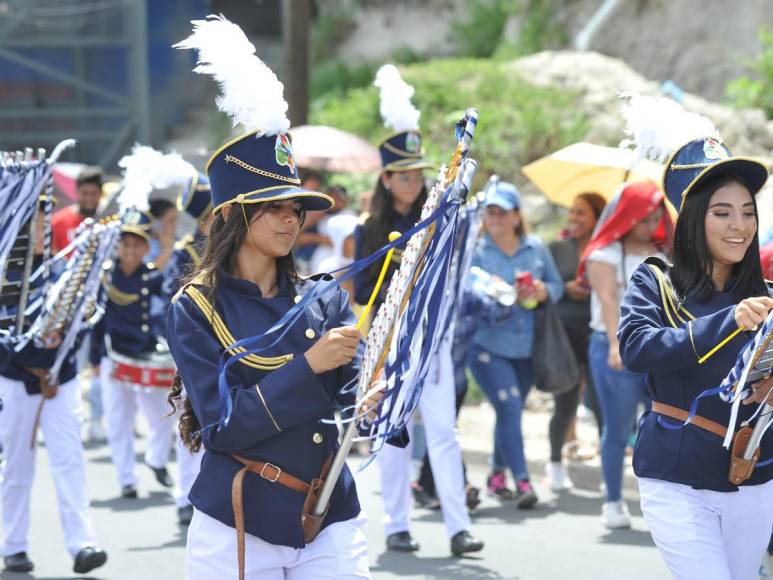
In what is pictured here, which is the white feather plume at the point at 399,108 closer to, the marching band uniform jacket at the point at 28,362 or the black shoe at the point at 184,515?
the marching band uniform jacket at the point at 28,362

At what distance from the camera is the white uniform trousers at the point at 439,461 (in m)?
7.41

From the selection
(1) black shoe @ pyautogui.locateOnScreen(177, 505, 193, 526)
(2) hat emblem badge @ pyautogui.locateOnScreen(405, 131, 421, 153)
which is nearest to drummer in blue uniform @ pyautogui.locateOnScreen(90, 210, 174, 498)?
(1) black shoe @ pyautogui.locateOnScreen(177, 505, 193, 526)

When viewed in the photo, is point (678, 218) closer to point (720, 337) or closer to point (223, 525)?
point (720, 337)

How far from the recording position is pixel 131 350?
32.0 ft

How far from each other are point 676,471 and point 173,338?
5.32 feet

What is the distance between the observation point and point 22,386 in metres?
7.12

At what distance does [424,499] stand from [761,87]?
26.1ft

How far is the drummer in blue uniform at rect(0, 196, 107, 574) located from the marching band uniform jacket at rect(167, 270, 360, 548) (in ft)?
10.3

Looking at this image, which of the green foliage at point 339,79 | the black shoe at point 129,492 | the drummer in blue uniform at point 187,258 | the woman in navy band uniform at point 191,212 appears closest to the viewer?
the drummer in blue uniform at point 187,258

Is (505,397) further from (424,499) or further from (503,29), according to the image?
(503,29)

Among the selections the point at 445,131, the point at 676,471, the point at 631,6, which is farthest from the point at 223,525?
the point at 631,6

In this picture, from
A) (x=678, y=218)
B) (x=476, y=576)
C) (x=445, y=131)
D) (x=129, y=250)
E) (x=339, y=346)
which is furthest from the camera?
(x=445, y=131)

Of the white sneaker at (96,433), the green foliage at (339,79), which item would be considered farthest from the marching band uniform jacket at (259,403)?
the green foliage at (339,79)

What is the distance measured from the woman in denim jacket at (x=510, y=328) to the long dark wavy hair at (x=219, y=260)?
4632 millimetres
